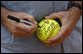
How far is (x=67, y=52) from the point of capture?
2.51ft

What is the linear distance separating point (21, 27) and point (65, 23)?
0.61 feet

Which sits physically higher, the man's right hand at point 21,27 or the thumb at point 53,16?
the thumb at point 53,16

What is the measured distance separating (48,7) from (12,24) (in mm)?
163

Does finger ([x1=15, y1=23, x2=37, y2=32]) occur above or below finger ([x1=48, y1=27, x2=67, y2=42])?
above

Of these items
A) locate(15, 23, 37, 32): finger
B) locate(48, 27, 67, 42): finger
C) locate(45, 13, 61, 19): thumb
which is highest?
locate(45, 13, 61, 19): thumb

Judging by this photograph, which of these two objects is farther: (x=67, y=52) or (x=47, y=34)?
(x=67, y=52)

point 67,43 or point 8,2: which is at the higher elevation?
point 8,2

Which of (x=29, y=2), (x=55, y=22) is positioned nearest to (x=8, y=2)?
(x=29, y=2)

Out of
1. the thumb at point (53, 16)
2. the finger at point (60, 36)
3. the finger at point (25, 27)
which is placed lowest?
the finger at point (60, 36)

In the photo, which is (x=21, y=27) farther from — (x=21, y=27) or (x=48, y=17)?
(x=48, y=17)

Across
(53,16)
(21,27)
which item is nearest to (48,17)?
(53,16)

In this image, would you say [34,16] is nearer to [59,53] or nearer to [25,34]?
[25,34]

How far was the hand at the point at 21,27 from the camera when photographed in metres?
0.62

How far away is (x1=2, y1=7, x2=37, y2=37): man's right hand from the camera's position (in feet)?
2.02
